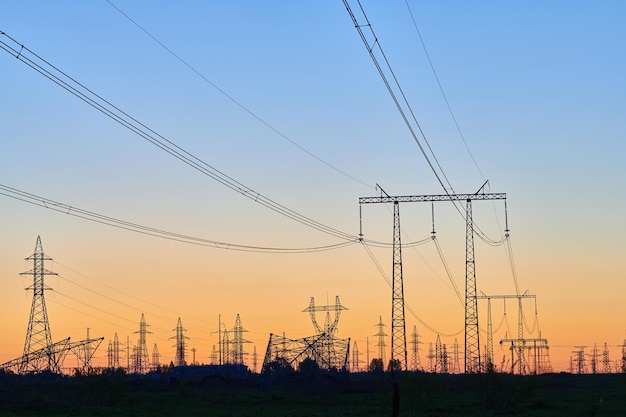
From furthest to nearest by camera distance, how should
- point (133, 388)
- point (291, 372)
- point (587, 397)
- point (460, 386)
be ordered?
point (291, 372) → point (133, 388) → point (460, 386) → point (587, 397)

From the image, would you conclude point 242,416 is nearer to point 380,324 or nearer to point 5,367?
point 5,367

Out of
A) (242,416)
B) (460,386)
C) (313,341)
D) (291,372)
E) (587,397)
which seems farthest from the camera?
(313,341)

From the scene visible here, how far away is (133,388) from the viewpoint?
134875 millimetres

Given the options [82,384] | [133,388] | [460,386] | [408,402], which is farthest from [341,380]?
[408,402]

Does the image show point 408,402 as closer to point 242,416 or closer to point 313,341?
point 242,416

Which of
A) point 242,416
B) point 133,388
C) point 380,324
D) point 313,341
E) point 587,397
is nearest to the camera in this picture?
point 242,416

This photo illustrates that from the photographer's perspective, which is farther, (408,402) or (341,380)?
(341,380)

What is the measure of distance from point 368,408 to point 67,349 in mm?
83185

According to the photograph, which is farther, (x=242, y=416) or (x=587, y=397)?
(x=587, y=397)

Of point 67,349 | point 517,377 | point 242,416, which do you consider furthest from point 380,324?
point 242,416

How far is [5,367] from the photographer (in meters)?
143

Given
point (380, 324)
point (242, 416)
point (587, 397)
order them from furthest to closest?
1. point (380, 324)
2. point (587, 397)
3. point (242, 416)

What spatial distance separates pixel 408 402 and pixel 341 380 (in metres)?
67.5

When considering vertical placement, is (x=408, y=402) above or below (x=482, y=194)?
below
